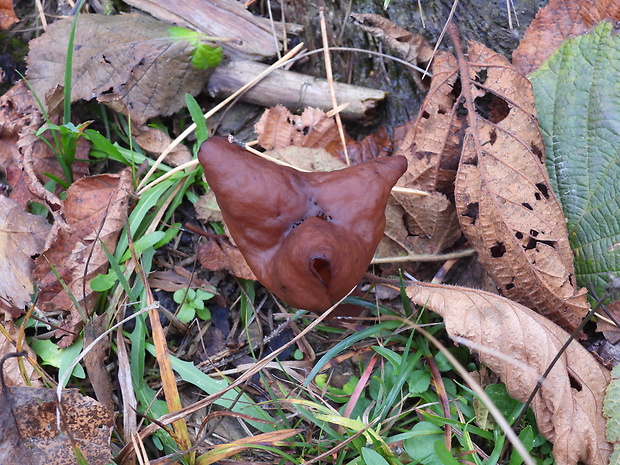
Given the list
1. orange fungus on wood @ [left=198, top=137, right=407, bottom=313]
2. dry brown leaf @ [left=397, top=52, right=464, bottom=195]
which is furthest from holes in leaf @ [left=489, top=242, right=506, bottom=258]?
orange fungus on wood @ [left=198, top=137, right=407, bottom=313]

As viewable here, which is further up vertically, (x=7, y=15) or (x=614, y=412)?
(x=7, y=15)

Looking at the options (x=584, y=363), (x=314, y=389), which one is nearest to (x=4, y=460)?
(x=314, y=389)

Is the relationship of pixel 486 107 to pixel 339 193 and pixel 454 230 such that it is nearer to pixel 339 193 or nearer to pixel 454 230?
pixel 454 230

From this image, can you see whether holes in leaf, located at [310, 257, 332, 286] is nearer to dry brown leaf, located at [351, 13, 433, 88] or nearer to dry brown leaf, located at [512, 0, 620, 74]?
dry brown leaf, located at [351, 13, 433, 88]

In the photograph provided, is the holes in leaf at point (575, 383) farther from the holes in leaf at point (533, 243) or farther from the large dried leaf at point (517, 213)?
the holes in leaf at point (533, 243)

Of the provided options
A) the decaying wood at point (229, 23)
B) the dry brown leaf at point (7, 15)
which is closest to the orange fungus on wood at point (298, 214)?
the decaying wood at point (229, 23)

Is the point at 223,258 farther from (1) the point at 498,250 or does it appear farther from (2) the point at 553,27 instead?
(2) the point at 553,27

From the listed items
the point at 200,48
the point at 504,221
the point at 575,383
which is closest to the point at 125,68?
the point at 200,48
